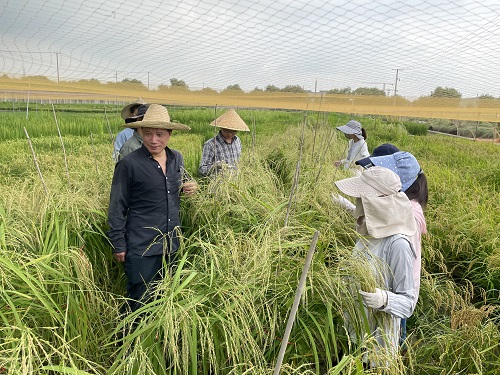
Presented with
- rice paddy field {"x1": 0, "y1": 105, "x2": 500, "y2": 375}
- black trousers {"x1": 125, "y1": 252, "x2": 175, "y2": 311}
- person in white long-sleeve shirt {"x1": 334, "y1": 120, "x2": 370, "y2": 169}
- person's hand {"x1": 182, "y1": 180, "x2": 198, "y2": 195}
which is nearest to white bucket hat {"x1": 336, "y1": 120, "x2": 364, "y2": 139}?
person in white long-sleeve shirt {"x1": 334, "y1": 120, "x2": 370, "y2": 169}

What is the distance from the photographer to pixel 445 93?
8.32 m

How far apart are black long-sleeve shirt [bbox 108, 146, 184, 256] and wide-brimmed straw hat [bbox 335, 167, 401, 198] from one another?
1.03m

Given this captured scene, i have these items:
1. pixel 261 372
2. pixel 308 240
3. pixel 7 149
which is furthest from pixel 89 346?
pixel 7 149

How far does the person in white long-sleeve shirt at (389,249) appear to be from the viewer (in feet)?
4.28

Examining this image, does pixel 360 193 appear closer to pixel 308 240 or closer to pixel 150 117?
pixel 308 240

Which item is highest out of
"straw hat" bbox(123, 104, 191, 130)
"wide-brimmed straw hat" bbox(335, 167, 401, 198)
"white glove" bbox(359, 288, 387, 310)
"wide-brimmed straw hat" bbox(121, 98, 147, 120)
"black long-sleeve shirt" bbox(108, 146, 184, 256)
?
"wide-brimmed straw hat" bbox(121, 98, 147, 120)

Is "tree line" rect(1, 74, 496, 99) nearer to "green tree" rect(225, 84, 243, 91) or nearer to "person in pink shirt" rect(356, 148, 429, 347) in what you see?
"green tree" rect(225, 84, 243, 91)

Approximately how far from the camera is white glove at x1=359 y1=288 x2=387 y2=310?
4.15ft

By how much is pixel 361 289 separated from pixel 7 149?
18.7 feet

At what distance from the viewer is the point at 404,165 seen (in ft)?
5.18

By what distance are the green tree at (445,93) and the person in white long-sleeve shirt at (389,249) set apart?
8187mm

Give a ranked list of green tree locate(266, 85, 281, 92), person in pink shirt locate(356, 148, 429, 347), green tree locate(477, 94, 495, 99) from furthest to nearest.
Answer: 1. green tree locate(266, 85, 281, 92)
2. green tree locate(477, 94, 495, 99)
3. person in pink shirt locate(356, 148, 429, 347)

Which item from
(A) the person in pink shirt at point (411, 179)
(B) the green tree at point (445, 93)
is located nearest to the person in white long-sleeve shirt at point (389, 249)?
(A) the person in pink shirt at point (411, 179)

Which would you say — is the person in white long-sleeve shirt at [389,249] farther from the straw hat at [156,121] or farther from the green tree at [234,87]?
the green tree at [234,87]
